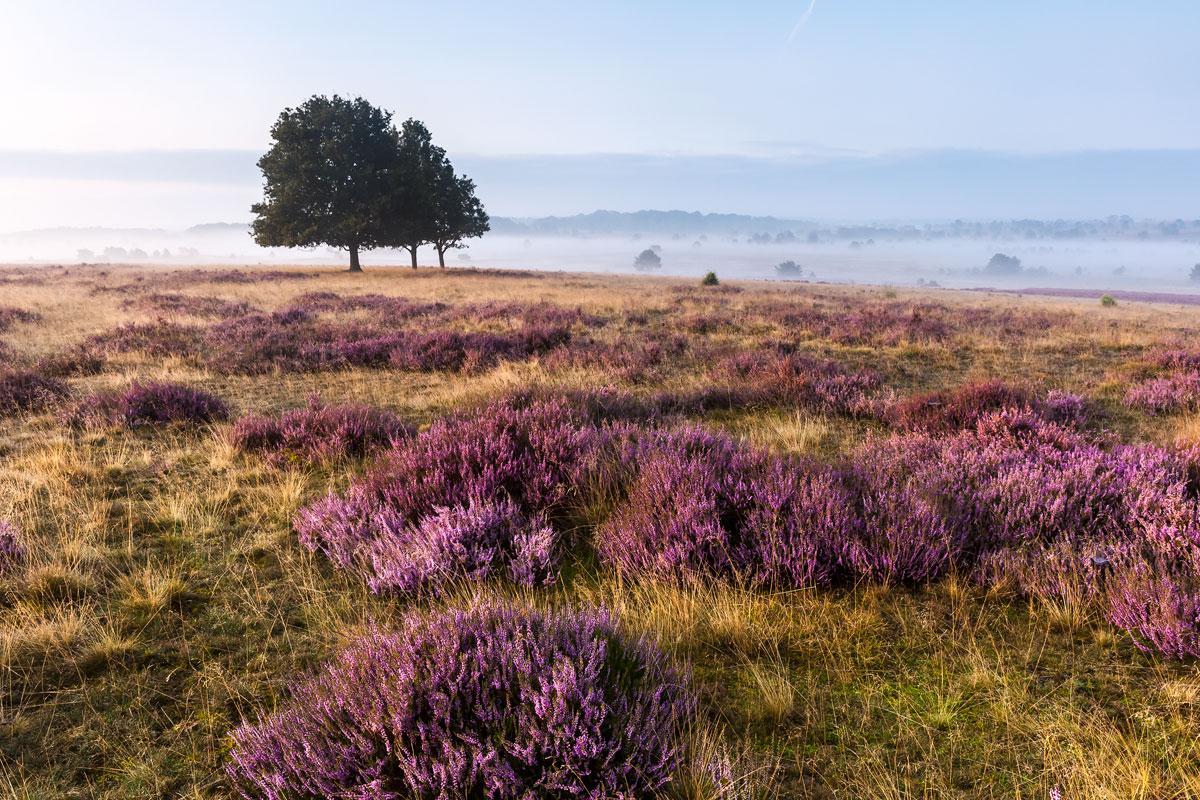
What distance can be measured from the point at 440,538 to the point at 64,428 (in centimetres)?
564

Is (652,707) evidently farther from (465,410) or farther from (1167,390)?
(1167,390)

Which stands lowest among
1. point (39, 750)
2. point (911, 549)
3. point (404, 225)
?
point (39, 750)

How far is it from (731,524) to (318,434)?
4034mm

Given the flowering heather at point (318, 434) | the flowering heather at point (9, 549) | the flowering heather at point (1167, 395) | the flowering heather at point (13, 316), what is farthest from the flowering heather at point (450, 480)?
the flowering heather at point (13, 316)

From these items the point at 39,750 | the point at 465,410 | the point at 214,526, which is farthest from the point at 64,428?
the point at 39,750

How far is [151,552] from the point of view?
3.61 metres

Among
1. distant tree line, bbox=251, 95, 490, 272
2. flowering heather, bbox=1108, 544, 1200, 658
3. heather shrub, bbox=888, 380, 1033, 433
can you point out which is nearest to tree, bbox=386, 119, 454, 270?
distant tree line, bbox=251, 95, 490, 272

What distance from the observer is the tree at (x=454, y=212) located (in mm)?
46719

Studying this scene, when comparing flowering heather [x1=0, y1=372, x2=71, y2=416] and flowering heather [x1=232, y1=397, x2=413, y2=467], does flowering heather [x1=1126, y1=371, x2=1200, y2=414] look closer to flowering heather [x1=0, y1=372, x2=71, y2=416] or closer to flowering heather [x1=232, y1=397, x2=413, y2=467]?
flowering heather [x1=232, y1=397, x2=413, y2=467]

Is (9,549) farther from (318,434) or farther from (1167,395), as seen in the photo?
(1167,395)

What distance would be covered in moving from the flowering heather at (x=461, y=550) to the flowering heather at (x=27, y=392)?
6381 millimetres

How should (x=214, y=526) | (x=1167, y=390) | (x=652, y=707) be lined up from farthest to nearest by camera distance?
(x=1167, y=390), (x=214, y=526), (x=652, y=707)

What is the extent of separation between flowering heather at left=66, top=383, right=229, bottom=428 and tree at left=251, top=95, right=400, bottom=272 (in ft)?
125

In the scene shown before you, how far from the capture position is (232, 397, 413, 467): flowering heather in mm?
5234
